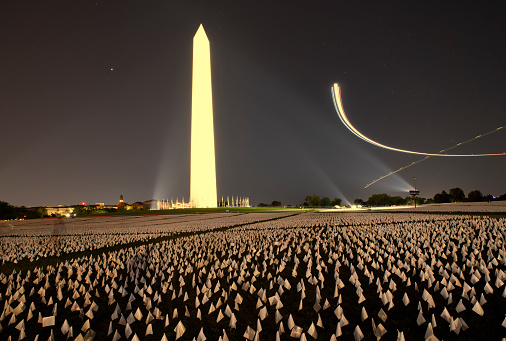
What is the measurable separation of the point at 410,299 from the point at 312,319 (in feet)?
6.79

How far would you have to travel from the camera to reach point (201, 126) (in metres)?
66.0

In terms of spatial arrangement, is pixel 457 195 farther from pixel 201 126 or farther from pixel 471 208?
pixel 201 126

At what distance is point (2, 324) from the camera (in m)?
5.27

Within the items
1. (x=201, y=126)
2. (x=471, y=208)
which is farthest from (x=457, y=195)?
(x=201, y=126)

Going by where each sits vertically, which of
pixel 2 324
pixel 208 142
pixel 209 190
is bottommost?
pixel 2 324

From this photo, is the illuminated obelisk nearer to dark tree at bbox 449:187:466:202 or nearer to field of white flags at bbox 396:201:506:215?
field of white flags at bbox 396:201:506:215

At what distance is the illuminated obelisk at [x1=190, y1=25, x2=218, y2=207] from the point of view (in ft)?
216

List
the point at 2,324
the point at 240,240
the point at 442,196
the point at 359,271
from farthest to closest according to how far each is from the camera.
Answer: the point at 442,196 < the point at 240,240 < the point at 359,271 < the point at 2,324

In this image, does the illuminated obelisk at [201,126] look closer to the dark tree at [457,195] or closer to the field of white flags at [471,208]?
the field of white flags at [471,208]

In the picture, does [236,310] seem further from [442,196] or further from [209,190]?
[442,196]

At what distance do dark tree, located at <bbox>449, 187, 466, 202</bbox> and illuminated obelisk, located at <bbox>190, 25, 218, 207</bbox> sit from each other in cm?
10006

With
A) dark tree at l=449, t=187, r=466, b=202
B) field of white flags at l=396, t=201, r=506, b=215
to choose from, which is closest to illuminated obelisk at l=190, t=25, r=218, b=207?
field of white flags at l=396, t=201, r=506, b=215

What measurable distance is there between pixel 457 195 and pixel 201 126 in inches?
4240

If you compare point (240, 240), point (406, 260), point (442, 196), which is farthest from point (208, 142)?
point (442, 196)
